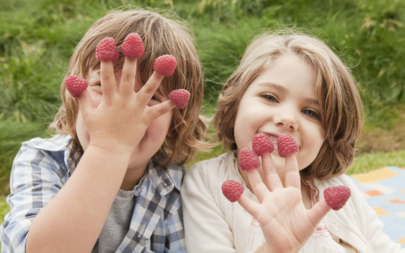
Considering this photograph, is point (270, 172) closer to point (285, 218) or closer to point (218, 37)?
point (285, 218)

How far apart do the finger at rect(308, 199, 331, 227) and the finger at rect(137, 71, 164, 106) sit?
42cm

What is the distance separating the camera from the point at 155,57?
4.07ft

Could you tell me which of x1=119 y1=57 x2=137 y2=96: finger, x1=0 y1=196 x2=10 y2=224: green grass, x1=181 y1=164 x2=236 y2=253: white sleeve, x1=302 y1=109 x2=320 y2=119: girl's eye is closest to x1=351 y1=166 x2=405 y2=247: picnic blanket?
x1=302 y1=109 x2=320 y2=119: girl's eye

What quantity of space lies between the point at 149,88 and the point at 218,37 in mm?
2526

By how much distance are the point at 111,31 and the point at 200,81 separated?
0.31m

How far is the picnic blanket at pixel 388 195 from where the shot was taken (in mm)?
1993

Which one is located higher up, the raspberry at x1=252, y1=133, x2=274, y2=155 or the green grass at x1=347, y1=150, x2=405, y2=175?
the raspberry at x1=252, y1=133, x2=274, y2=155

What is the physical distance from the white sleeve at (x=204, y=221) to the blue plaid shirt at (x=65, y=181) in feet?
0.15

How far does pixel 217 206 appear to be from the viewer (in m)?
1.40

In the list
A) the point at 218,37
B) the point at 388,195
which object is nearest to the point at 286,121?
the point at 388,195

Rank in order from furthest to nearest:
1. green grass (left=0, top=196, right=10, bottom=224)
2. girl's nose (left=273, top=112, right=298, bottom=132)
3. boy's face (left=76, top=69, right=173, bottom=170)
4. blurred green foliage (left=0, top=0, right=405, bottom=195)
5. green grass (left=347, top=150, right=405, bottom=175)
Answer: blurred green foliage (left=0, top=0, right=405, bottom=195), green grass (left=347, top=150, right=405, bottom=175), green grass (left=0, top=196, right=10, bottom=224), girl's nose (left=273, top=112, right=298, bottom=132), boy's face (left=76, top=69, right=173, bottom=170)

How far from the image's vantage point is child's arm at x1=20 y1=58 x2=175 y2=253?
3.25 feet

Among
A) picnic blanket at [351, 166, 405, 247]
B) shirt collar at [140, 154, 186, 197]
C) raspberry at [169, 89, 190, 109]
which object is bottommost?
picnic blanket at [351, 166, 405, 247]

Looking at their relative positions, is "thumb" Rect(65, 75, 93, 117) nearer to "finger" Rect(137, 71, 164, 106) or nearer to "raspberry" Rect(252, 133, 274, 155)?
"finger" Rect(137, 71, 164, 106)
